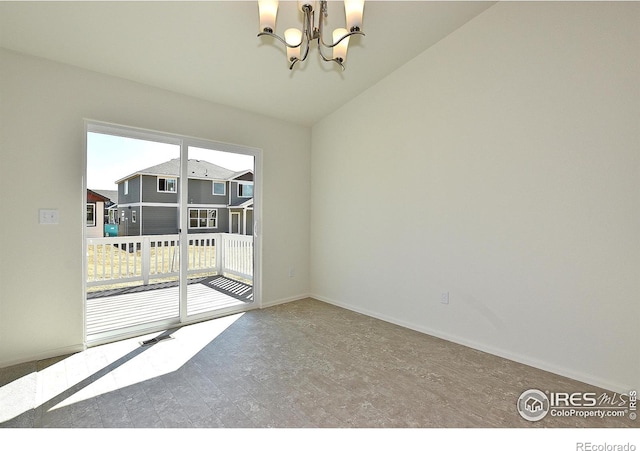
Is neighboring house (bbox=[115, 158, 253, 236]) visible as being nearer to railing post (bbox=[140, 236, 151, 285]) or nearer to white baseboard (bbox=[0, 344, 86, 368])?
railing post (bbox=[140, 236, 151, 285])

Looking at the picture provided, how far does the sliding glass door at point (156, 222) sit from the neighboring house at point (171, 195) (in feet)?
0.03

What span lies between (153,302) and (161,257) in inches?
34.8

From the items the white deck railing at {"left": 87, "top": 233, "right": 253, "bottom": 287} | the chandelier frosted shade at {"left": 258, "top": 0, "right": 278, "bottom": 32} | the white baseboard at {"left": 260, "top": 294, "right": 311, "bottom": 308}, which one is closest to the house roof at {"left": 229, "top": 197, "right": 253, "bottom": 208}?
the white deck railing at {"left": 87, "top": 233, "right": 253, "bottom": 287}

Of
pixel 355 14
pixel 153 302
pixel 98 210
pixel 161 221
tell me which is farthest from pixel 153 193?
pixel 355 14

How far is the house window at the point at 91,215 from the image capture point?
2.97m

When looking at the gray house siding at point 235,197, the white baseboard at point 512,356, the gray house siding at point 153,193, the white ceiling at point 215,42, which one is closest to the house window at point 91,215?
the gray house siding at point 153,193

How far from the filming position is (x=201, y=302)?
4.22 meters

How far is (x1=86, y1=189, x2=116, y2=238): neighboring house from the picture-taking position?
3.00m

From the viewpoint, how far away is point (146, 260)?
473 cm

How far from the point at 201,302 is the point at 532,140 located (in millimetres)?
4171

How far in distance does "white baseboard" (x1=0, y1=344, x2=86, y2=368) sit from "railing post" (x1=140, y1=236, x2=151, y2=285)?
1.93 metres

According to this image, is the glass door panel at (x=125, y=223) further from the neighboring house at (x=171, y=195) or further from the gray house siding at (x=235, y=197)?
the gray house siding at (x=235, y=197)
